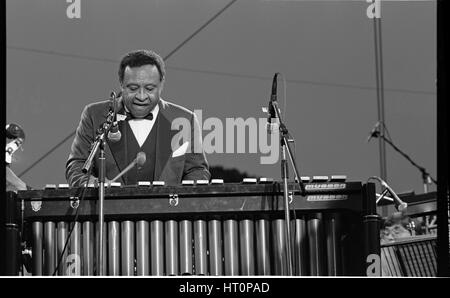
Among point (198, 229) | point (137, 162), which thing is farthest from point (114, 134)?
point (198, 229)

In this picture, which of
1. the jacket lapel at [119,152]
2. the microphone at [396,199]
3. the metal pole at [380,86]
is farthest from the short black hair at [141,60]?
the microphone at [396,199]

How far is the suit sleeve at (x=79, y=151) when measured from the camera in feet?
22.2

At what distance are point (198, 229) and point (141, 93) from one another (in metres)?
0.91

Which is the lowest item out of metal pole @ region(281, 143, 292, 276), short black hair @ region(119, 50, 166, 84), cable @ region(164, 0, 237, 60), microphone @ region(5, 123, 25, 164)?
metal pole @ region(281, 143, 292, 276)

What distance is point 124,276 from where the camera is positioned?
20.4ft

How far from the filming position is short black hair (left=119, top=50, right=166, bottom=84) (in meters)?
6.87

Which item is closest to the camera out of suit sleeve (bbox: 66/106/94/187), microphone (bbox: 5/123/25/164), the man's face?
microphone (bbox: 5/123/25/164)

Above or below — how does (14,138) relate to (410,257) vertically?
above

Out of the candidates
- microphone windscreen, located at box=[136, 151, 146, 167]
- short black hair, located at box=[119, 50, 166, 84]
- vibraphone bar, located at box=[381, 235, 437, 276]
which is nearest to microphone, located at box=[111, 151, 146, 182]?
microphone windscreen, located at box=[136, 151, 146, 167]

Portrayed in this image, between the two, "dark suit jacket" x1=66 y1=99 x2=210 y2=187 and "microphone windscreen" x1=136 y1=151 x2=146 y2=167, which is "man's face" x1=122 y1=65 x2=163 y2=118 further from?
"microphone windscreen" x1=136 y1=151 x2=146 y2=167

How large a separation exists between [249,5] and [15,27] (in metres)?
1.33

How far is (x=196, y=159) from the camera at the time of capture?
688 centimetres

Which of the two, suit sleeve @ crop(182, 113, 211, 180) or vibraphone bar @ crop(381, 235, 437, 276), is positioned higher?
suit sleeve @ crop(182, 113, 211, 180)

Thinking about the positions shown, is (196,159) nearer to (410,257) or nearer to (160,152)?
(160,152)
